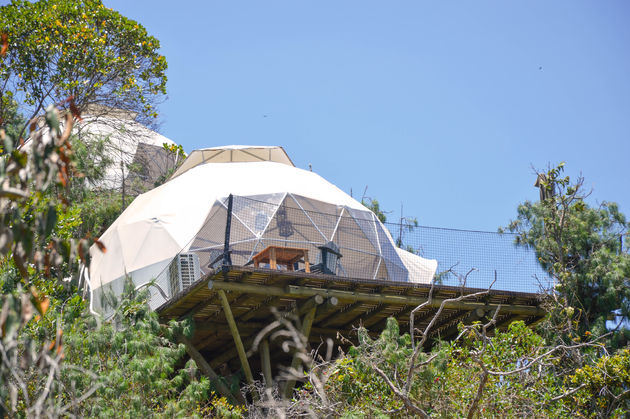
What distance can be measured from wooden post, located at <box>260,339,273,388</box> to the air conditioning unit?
5.56ft

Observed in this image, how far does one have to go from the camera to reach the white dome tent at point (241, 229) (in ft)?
47.3

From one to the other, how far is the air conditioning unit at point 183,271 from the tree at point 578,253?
5.81 m

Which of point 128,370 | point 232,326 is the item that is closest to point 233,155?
point 232,326

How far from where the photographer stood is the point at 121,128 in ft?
66.9

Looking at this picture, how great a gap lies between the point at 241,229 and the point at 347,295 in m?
2.71

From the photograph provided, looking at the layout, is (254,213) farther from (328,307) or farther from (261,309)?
(328,307)

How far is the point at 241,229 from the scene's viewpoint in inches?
572

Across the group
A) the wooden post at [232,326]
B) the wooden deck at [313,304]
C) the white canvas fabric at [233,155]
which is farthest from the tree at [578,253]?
the white canvas fabric at [233,155]

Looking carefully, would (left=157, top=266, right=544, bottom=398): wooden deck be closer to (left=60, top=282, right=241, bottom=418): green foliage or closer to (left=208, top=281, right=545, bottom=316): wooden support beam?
(left=208, top=281, right=545, bottom=316): wooden support beam

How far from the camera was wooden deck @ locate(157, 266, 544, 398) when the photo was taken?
1240 centimetres

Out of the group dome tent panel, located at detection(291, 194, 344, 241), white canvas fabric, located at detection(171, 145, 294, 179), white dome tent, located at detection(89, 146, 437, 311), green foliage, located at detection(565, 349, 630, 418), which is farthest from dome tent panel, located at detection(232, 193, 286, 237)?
white canvas fabric, located at detection(171, 145, 294, 179)

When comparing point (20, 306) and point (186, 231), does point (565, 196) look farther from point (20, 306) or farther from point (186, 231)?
point (20, 306)

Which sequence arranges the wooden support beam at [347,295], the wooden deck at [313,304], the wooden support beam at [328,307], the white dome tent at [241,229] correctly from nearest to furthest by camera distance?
the wooden support beam at [347,295] < the wooden deck at [313,304] < the wooden support beam at [328,307] < the white dome tent at [241,229]

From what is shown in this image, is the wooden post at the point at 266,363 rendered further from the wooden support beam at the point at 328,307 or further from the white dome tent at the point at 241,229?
the white dome tent at the point at 241,229
